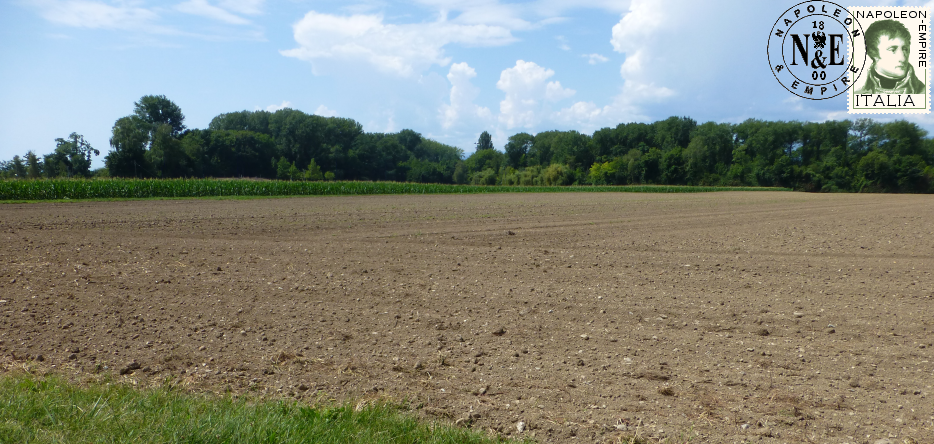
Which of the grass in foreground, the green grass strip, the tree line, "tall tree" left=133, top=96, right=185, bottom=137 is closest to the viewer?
the grass in foreground

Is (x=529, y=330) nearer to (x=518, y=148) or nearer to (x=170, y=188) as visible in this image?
(x=170, y=188)

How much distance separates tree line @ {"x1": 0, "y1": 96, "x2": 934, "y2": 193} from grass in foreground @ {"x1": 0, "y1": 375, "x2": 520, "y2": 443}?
6452 centimetres

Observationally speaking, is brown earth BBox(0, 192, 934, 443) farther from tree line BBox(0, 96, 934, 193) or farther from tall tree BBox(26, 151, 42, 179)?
tree line BBox(0, 96, 934, 193)

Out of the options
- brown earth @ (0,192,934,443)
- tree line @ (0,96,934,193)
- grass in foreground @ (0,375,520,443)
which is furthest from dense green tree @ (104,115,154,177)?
grass in foreground @ (0,375,520,443)

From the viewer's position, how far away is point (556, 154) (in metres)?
A: 137

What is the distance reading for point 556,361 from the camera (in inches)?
219

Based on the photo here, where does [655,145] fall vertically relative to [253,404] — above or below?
above

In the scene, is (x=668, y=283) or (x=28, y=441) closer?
(x=28, y=441)

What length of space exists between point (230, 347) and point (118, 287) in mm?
4018

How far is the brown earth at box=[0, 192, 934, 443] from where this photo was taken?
448 cm

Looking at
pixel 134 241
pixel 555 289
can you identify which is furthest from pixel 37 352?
pixel 134 241

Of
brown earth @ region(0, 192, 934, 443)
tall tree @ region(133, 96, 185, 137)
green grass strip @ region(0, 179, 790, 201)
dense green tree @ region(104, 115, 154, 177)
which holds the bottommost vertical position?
brown earth @ region(0, 192, 934, 443)

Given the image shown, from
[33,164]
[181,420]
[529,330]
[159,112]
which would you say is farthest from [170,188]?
[159,112]

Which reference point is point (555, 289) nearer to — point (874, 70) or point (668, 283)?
point (668, 283)
